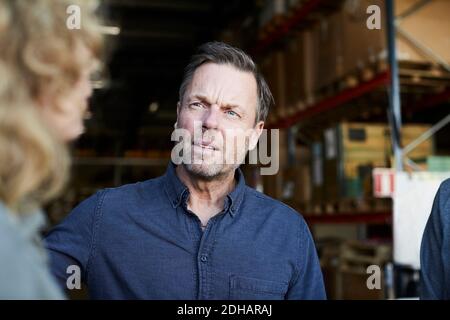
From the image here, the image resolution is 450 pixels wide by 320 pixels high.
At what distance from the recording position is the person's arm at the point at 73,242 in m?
1.65

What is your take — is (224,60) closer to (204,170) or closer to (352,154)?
(204,170)

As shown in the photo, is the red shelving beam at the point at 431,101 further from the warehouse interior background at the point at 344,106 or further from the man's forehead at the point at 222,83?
the man's forehead at the point at 222,83

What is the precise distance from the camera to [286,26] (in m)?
5.96

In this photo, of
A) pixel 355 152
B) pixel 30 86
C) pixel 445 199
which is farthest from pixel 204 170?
pixel 355 152

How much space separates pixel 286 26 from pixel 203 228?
15.1 feet

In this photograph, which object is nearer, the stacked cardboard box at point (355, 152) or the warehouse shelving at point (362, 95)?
the warehouse shelving at point (362, 95)

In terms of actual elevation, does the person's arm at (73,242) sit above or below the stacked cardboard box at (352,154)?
below

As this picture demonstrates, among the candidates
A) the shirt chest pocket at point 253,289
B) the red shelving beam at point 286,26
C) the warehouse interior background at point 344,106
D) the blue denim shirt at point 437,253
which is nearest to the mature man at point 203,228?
the shirt chest pocket at point 253,289

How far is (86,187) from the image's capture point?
12312mm

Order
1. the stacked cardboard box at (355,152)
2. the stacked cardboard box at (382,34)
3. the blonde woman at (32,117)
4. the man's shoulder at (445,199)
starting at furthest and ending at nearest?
1. the stacked cardboard box at (355,152)
2. the stacked cardboard box at (382,34)
3. the man's shoulder at (445,199)
4. the blonde woman at (32,117)

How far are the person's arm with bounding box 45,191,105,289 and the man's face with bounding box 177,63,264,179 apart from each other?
33 cm

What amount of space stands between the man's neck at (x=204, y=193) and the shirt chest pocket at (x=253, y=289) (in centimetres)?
25

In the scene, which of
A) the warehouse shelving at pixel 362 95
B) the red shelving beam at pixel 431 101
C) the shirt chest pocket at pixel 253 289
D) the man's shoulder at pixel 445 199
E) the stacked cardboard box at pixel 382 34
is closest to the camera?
the shirt chest pocket at pixel 253 289
